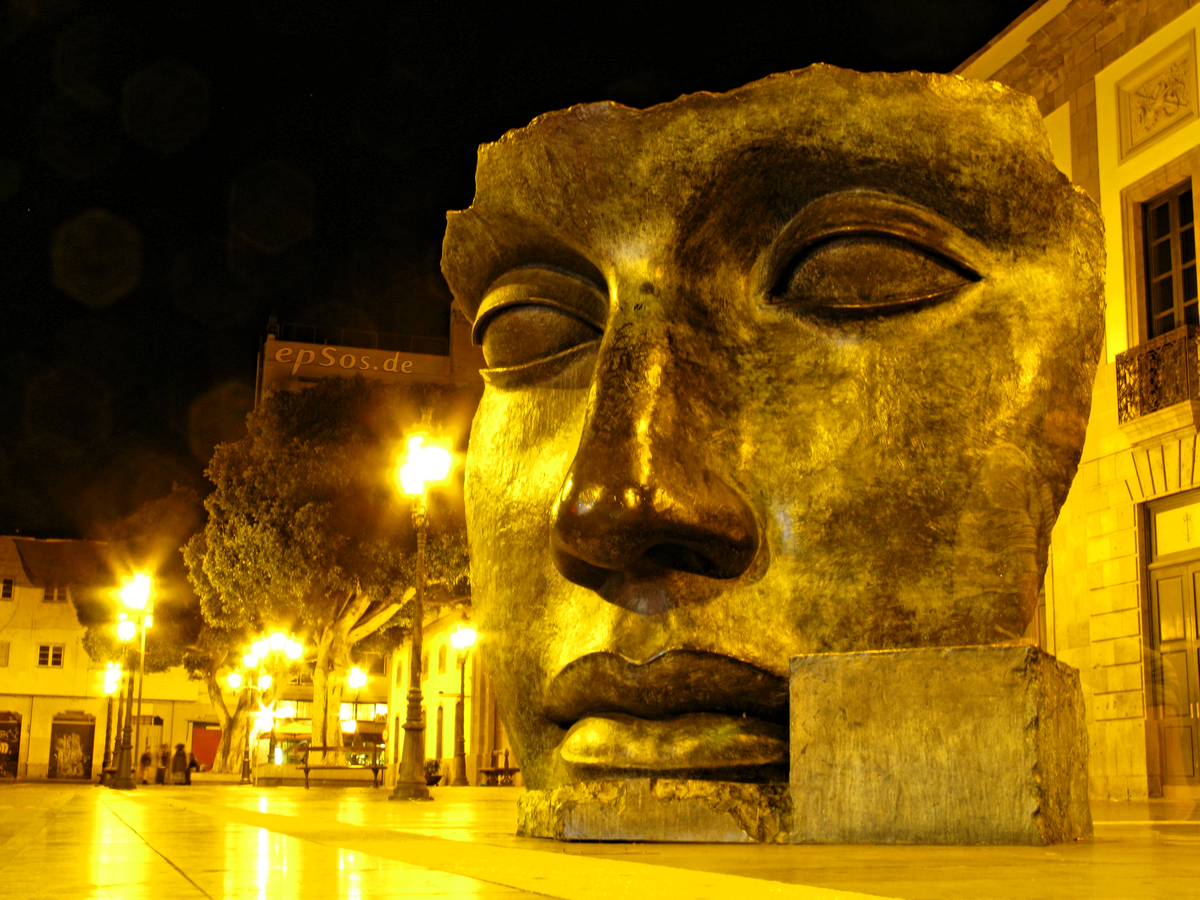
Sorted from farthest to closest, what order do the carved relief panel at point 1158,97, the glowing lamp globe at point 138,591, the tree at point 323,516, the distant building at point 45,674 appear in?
the distant building at point 45,674 < the tree at point 323,516 < the glowing lamp globe at point 138,591 < the carved relief panel at point 1158,97

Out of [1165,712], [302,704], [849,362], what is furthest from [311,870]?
[302,704]

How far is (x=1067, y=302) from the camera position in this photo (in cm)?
339

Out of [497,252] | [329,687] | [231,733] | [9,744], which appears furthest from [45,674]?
[497,252]

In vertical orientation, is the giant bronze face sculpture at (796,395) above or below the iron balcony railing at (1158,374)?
below

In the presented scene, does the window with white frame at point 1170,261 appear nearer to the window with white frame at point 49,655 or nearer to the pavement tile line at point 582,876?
the pavement tile line at point 582,876

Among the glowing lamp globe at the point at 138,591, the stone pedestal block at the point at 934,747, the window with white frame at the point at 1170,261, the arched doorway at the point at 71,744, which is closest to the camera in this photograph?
the stone pedestal block at the point at 934,747

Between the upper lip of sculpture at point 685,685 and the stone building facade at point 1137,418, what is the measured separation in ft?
38.8

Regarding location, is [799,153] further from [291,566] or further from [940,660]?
[291,566]

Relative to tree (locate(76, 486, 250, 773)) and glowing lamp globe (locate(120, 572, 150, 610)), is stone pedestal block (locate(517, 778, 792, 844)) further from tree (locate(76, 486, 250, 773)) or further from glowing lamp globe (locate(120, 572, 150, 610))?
tree (locate(76, 486, 250, 773))

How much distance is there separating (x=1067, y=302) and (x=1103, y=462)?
12.7m

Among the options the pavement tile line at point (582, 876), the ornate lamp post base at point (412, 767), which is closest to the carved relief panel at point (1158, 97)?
the ornate lamp post base at point (412, 767)

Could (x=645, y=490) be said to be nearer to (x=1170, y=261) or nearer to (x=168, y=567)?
(x=1170, y=261)

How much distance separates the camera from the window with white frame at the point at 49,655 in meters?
55.8

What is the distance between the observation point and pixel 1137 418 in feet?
47.0
